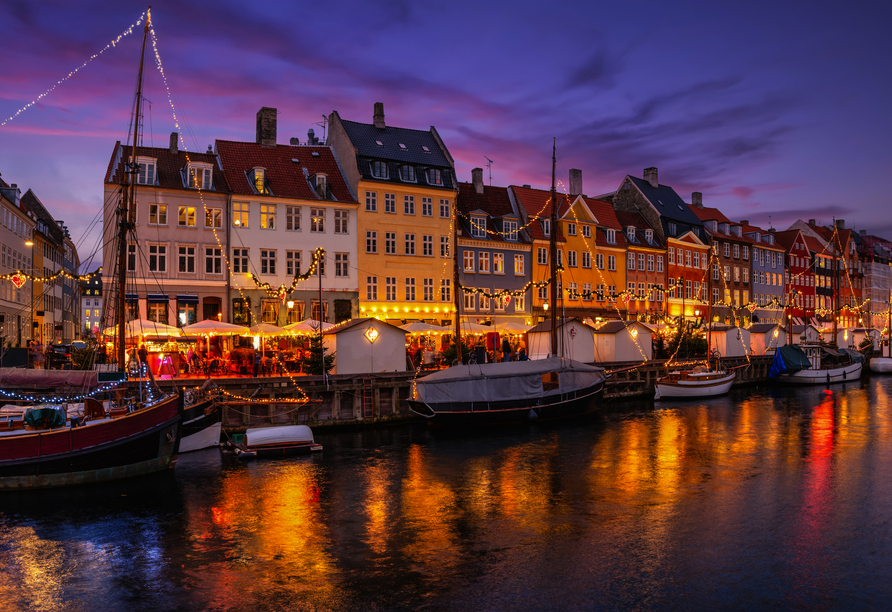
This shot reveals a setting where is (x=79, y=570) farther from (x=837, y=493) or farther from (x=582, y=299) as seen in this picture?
(x=582, y=299)

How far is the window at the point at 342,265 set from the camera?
167ft

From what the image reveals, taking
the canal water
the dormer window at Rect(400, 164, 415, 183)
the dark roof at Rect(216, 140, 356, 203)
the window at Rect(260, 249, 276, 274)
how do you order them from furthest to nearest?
the dormer window at Rect(400, 164, 415, 183) → the dark roof at Rect(216, 140, 356, 203) → the window at Rect(260, 249, 276, 274) → the canal water

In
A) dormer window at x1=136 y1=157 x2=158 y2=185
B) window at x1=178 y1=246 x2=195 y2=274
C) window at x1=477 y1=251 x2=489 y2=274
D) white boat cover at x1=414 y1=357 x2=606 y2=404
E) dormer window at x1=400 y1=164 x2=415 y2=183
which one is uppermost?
dormer window at x1=400 y1=164 x2=415 y2=183

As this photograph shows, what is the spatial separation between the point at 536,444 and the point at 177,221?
90.5 ft

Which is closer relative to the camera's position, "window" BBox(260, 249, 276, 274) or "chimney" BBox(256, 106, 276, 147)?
"window" BBox(260, 249, 276, 274)

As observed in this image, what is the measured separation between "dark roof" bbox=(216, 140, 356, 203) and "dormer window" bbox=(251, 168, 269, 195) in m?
0.29

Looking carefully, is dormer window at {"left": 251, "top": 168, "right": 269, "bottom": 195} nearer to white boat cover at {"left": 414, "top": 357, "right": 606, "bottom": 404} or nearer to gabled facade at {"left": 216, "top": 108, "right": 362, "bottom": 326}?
gabled facade at {"left": 216, "top": 108, "right": 362, "bottom": 326}

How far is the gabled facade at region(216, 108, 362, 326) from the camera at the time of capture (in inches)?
1874

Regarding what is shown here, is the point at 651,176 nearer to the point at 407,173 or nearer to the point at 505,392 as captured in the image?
the point at 407,173

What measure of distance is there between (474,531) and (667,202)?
66590 mm

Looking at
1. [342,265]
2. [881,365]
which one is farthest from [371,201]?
[881,365]

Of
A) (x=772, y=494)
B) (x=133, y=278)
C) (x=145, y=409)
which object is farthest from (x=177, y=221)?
(x=772, y=494)

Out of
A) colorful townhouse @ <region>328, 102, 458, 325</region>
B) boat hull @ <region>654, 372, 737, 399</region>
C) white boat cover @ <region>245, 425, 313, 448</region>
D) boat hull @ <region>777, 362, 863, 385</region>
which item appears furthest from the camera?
boat hull @ <region>777, 362, 863, 385</region>

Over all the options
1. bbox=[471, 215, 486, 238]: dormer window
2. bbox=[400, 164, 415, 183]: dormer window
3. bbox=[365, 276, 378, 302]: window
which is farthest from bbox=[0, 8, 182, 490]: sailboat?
bbox=[471, 215, 486, 238]: dormer window
